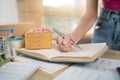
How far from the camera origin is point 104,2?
1.15 m

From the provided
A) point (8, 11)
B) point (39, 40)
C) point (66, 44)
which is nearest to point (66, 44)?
point (66, 44)

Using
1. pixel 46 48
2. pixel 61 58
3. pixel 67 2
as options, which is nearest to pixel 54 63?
pixel 61 58

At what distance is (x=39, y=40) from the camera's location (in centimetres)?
100

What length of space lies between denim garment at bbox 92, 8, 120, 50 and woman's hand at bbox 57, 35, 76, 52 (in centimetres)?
23

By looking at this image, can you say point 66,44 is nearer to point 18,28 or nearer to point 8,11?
point 18,28

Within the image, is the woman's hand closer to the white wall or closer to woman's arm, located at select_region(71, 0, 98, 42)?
woman's arm, located at select_region(71, 0, 98, 42)

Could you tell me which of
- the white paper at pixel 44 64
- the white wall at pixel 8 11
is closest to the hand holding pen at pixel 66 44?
the white paper at pixel 44 64

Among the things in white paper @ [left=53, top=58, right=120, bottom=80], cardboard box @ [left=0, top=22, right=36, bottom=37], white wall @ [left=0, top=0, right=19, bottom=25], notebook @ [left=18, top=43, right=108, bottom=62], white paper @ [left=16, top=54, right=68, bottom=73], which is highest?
white wall @ [left=0, top=0, right=19, bottom=25]

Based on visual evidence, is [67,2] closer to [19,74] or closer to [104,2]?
[104,2]

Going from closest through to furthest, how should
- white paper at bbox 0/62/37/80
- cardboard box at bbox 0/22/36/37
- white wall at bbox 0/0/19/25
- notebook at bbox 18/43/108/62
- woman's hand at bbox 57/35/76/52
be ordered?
white paper at bbox 0/62/37/80, notebook at bbox 18/43/108/62, woman's hand at bbox 57/35/76/52, cardboard box at bbox 0/22/36/37, white wall at bbox 0/0/19/25

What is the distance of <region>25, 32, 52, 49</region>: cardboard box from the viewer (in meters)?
0.99

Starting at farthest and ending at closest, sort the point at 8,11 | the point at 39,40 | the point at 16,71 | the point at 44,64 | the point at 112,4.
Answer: the point at 8,11 → the point at 112,4 → the point at 39,40 → the point at 44,64 → the point at 16,71

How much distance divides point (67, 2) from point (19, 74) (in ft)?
4.47

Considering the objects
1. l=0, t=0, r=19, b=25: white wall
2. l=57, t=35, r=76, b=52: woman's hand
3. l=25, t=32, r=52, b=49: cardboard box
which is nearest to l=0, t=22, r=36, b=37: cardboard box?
l=25, t=32, r=52, b=49: cardboard box
